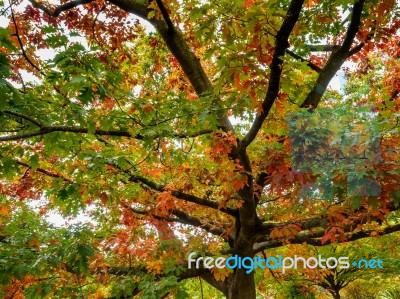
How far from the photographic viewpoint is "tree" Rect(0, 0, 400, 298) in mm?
2789

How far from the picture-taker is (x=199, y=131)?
4.30 m

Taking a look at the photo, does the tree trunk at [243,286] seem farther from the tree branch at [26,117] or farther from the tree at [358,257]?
the tree branch at [26,117]

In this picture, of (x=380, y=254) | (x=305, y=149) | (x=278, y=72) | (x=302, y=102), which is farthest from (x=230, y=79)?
(x=380, y=254)

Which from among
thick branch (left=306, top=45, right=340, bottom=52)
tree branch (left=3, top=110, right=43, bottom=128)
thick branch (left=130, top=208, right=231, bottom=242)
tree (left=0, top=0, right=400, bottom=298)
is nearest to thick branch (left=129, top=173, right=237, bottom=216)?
tree (left=0, top=0, right=400, bottom=298)

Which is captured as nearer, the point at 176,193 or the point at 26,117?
the point at 26,117

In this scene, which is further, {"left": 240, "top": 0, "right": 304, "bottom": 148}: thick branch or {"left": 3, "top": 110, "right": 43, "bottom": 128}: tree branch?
{"left": 3, "top": 110, "right": 43, "bottom": 128}: tree branch

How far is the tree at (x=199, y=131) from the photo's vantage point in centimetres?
279

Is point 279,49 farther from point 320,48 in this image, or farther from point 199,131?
point 320,48

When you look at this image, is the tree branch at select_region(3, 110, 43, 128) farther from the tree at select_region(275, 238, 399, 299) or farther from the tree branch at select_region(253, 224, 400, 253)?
the tree at select_region(275, 238, 399, 299)

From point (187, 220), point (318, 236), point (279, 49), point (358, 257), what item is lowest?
point (318, 236)

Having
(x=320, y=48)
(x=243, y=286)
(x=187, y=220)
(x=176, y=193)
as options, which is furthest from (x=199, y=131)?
(x=243, y=286)

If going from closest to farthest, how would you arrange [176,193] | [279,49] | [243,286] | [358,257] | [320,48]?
[279,49], [320,48], [176,193], [243,286], [358,257]

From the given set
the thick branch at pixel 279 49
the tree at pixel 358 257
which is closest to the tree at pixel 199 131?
the thick branch at pixel 279 49

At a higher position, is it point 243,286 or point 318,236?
point 318,236
